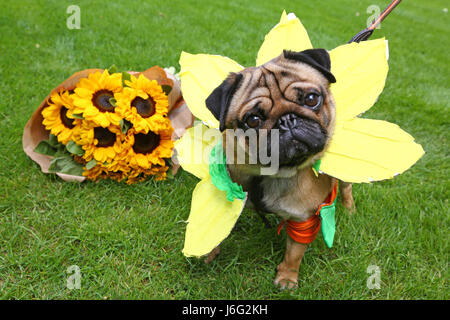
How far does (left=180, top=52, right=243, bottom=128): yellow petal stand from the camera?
74.8 inches

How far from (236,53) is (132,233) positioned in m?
3.36

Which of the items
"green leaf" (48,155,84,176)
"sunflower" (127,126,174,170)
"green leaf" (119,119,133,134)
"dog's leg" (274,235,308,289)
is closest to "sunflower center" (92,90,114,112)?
"green leaf" (119,119,133,134)

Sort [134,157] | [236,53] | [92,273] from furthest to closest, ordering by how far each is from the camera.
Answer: [236,53] < [134,157] < [92,273]

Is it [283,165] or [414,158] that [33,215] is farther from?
[414,158]

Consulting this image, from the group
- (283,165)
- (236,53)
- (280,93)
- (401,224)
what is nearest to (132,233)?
(283,165)

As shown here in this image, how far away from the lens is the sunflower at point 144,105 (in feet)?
8.24

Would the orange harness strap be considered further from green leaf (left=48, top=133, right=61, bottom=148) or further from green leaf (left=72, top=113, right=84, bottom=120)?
green leaf (left=48, top=133, right=61, bottom=148)

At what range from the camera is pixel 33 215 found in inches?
91.5

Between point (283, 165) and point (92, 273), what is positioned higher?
point (283, 165)

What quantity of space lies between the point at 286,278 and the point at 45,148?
2110 mm

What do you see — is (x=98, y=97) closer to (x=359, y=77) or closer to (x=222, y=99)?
(x=222, y=99)

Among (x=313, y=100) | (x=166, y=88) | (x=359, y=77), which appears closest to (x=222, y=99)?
(x=313, y=100)

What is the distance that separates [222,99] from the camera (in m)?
1.59

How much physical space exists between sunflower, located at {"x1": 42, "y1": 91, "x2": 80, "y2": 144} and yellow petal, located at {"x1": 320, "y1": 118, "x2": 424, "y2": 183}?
6.26ft
